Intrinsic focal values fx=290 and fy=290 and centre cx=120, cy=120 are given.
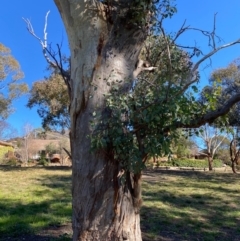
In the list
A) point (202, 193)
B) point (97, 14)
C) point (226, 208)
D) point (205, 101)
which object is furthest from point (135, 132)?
point (202, 193)

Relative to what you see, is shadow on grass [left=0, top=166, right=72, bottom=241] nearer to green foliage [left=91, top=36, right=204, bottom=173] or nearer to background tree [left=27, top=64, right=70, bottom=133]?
green foliage [left=91, top=36, right=204, bottom=173]

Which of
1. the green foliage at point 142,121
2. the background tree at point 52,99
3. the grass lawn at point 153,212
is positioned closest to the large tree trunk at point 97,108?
the green foliage at point 142,121

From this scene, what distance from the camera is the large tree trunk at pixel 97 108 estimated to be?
9.39 ft

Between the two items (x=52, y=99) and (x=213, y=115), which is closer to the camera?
(x=213, y=115)

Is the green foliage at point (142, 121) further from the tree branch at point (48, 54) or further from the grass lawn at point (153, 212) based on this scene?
the grass lawn at point (153, 212)

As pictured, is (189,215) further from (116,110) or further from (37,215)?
(116,110)

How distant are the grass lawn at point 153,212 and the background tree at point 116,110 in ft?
4.31

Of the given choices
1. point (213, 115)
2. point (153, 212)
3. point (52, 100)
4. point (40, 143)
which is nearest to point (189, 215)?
point (153, 212)

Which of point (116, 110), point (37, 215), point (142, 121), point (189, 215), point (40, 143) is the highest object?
point (40, 143)

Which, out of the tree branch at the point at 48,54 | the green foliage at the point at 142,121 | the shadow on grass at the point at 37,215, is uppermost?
the tree branch at the point at 48,54

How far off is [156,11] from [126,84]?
973 millimetres

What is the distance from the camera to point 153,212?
5484 millimetres

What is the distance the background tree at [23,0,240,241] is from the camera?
267cm

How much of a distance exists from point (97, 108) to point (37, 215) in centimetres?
298
